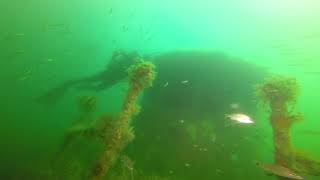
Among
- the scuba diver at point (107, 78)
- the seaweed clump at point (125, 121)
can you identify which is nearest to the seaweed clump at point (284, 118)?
the seaweed clump at point (125, 121)

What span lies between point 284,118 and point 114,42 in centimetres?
3311

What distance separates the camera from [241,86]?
25266 mm

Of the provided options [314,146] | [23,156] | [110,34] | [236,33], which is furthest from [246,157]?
[314,146]

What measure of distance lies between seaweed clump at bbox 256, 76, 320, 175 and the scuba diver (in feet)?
40.6

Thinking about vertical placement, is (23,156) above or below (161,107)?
below

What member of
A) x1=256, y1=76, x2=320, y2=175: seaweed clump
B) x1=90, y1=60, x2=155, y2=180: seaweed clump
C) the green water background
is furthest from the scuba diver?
x1=256, y1=76, x2=320, y2=175: seaweed clump

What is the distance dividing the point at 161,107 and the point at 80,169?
8012mm

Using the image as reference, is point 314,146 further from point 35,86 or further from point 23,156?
point 35,86

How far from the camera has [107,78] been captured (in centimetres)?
2603

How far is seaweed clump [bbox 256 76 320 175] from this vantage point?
11930mm

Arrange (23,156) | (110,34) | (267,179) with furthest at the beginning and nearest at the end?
(110,34) < (23,156) < (267,179)

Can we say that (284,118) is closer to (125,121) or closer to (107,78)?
(125,121)

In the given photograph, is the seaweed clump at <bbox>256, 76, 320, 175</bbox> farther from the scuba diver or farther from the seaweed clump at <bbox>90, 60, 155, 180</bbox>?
the scuba diver

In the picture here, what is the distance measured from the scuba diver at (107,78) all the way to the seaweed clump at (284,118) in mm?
12383
